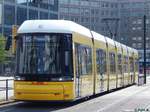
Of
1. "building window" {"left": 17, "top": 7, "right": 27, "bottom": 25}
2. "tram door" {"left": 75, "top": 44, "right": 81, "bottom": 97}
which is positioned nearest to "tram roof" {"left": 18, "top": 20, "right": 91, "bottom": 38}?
"tram door" {"left": 75, "top": 44, "right": 81, "bottom": 97}

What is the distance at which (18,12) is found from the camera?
88.9m

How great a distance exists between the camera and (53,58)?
2223cm

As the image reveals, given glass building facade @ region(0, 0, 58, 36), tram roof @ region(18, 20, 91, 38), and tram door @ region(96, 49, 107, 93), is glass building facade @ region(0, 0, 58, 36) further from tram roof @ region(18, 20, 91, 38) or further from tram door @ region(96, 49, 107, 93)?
tram roof @ region(18, 20, 91, 38)

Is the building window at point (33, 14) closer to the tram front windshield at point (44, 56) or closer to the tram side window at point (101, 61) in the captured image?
the tram side window at point (101, 61)

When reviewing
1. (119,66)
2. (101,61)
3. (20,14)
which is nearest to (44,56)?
(101,61)

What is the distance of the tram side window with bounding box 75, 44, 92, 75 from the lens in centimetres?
2362

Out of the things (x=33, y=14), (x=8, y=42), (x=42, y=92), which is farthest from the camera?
(x=33, y=14)

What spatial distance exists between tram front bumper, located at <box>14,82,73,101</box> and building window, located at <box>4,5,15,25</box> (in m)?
65.5

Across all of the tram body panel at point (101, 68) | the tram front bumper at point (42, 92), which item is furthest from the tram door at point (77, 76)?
the tram body panel at point (101, 68)

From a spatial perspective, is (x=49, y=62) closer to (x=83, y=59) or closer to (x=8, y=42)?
(x=8, y=42)

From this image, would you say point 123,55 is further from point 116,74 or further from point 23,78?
point 23,78

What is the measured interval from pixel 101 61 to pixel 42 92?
9.14 meters

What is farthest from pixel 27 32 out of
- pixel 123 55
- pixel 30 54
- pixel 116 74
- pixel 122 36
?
pixel 122 36

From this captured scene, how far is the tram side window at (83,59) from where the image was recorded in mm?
23623
